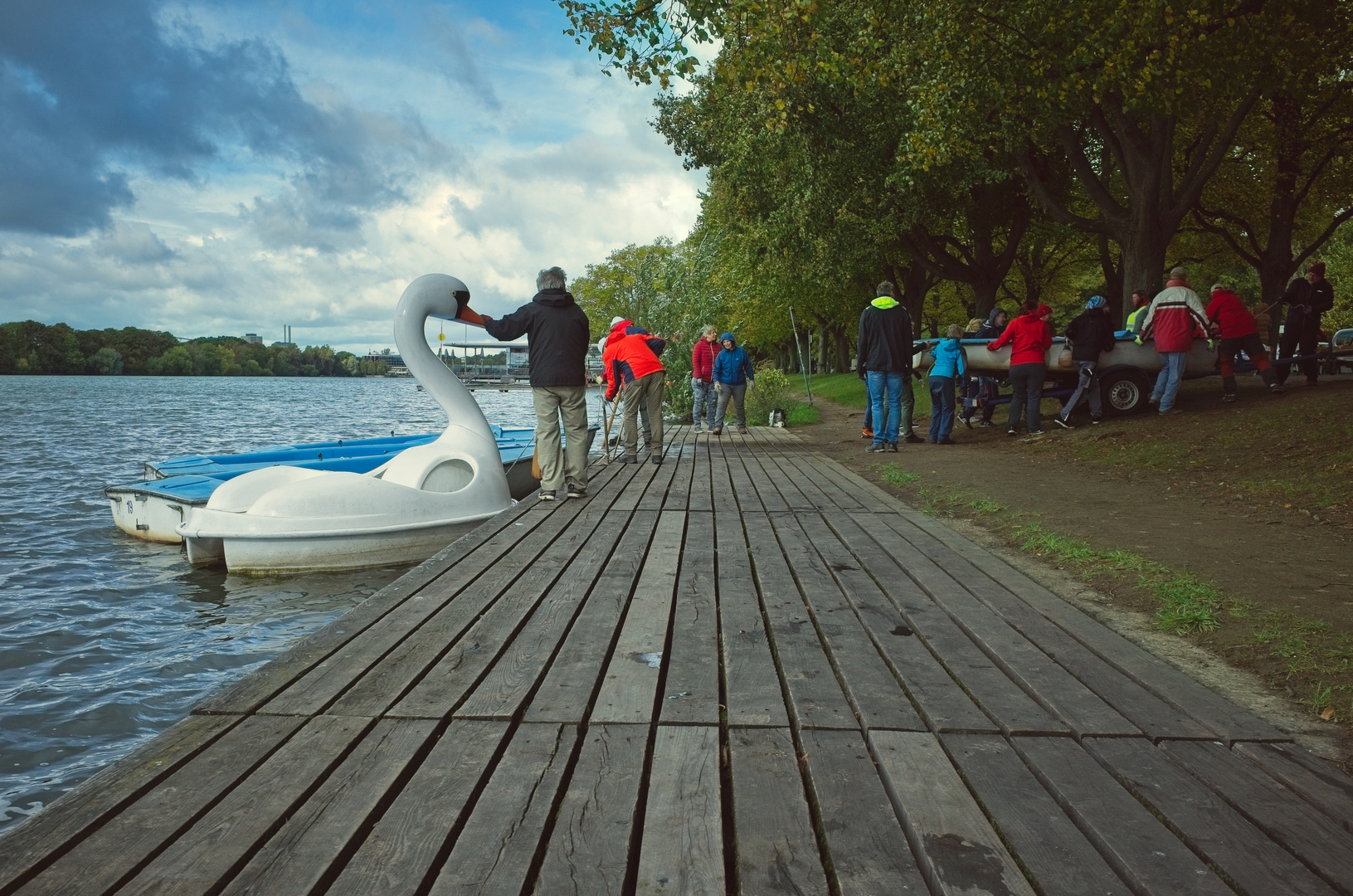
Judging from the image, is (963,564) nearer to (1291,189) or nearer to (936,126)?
(936,126)

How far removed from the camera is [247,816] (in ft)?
8.26

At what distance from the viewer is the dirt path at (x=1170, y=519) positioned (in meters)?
4.96

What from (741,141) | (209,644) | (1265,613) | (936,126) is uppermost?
(741,141)

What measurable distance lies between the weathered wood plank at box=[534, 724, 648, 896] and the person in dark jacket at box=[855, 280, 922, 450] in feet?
35.2

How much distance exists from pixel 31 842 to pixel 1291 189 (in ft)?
85.4

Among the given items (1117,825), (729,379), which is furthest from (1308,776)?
(729,379)

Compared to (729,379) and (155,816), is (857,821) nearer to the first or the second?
(155,816)

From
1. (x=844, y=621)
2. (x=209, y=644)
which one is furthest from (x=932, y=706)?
(x=209, y=644)

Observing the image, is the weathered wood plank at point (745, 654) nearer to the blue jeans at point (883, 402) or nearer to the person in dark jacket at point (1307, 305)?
the blue jeans at point (883, 402)

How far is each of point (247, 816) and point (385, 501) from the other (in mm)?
6527

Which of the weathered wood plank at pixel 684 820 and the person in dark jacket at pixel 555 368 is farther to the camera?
the person in dark jacket at pixel 555 368

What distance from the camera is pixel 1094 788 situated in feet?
9.01

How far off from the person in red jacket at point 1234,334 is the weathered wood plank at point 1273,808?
12.7 meters

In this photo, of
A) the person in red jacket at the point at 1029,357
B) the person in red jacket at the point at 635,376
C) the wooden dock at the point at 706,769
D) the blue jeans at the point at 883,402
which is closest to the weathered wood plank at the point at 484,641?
the wooden dock at the point at 706,769
